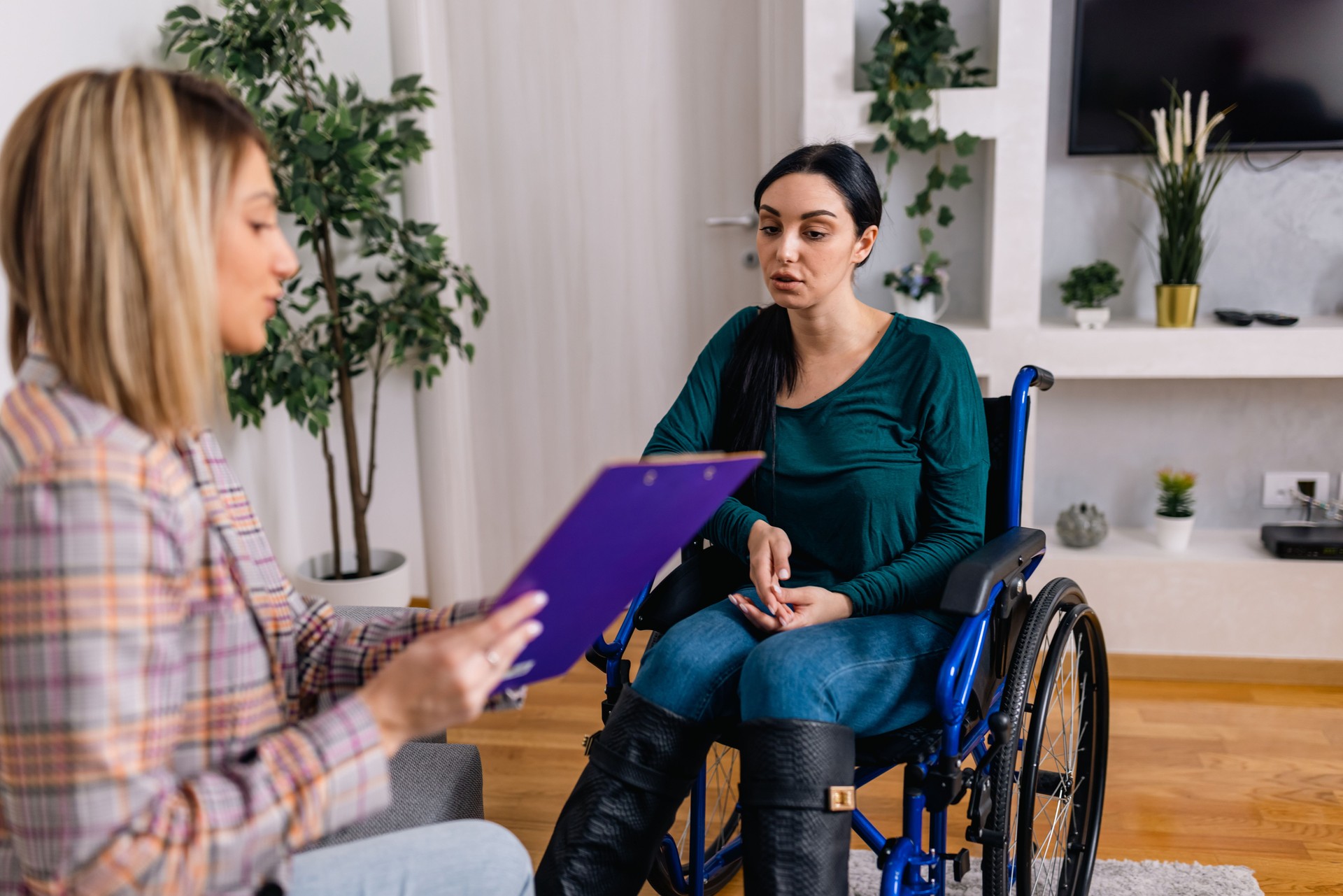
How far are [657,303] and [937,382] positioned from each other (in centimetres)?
141

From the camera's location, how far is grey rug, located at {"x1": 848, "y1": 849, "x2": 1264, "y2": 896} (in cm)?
172

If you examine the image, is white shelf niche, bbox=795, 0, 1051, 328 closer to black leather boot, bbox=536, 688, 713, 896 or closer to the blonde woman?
black leather boot, bbox=536, 688, 713, 896

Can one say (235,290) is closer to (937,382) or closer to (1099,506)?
(937,382)

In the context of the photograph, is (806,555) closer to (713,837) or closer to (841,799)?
(841,799)

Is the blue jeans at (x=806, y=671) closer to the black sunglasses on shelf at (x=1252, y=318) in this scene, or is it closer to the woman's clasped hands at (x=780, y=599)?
the woman's clasped hands at (x=780, y=599)

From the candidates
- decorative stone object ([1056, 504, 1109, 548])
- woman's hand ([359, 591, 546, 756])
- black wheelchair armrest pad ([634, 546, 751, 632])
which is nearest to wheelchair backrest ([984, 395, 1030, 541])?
black wheelchair armrest pad ([634, 546, 751, 632])

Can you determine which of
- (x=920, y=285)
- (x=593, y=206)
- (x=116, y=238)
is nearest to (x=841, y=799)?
(x=116, y=238)

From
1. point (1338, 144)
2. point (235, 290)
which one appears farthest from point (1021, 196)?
point (235, 290)

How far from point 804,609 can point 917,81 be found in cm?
144

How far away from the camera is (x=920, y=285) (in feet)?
8.10

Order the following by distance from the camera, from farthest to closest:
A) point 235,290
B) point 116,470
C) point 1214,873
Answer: point 1214,873, point 235,290, point 116,470

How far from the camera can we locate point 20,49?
1.96m

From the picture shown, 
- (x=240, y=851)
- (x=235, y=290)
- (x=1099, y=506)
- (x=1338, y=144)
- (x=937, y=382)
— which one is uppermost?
(x=1338, y=144)

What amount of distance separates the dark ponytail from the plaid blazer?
2.94 feet
